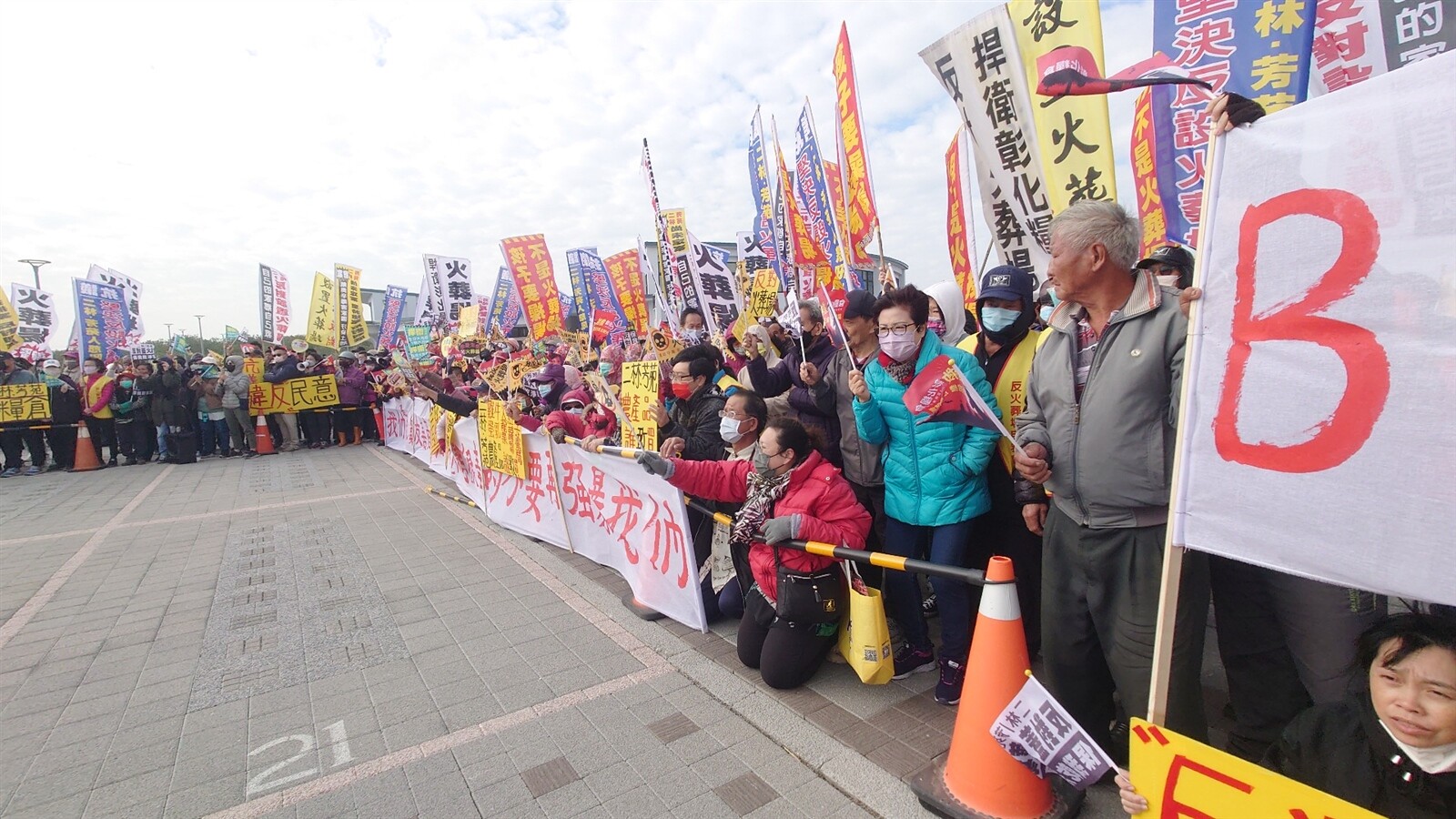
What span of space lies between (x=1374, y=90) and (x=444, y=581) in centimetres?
588

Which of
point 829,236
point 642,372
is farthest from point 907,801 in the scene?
point 829,236

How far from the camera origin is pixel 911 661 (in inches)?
146

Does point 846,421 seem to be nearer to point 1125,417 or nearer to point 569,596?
point 1125,417

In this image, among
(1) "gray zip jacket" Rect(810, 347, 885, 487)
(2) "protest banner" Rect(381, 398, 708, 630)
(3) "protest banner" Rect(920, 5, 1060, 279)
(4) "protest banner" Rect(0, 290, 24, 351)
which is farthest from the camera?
(4) "protest banner" Rect(0, 290, 24, 351)

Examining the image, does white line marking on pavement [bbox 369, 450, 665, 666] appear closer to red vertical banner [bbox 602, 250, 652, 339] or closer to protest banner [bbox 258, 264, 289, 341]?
red vertical banner [bbox 602, 250, 652, 339]

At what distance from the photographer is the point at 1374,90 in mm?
1386

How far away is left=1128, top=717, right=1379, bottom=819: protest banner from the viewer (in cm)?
148

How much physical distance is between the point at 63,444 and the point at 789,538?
51.3 feet

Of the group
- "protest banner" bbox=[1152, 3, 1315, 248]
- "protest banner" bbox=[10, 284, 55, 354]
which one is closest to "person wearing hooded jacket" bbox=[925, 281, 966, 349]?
"protest banner" bbox=[1152, 3, 1315, 248]

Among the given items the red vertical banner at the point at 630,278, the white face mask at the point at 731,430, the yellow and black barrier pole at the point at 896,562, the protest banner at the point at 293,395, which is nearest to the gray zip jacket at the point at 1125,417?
the yellow and black barrier pole at the point at 896,562

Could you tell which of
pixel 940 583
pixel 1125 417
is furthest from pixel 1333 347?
pixel 940 583

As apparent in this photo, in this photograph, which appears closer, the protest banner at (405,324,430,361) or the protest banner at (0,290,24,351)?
the protest banner at (0,290,24,351)

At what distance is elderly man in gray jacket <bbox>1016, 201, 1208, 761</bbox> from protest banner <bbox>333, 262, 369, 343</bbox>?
1714 centimetres

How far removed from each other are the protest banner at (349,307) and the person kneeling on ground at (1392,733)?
58.7 feet
